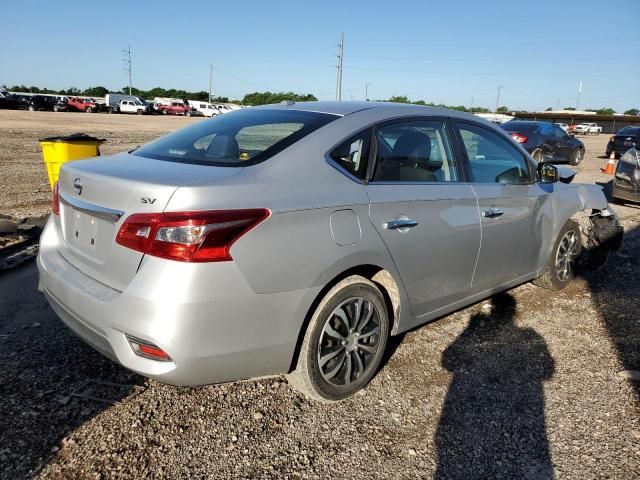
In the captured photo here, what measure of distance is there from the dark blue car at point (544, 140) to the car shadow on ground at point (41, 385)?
13932 millimetres

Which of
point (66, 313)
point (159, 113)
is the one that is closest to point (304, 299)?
point (66, 313)

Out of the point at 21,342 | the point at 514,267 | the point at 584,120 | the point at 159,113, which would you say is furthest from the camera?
the point at 584,120

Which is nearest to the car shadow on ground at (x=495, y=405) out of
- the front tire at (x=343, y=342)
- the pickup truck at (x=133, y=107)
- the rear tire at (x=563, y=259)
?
the front tire at (x=343, y=342)

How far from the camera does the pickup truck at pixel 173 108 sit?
5522cm

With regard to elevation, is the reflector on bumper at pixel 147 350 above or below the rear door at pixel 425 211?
below

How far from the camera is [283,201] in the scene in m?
2.45

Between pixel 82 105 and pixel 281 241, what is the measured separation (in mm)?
53004

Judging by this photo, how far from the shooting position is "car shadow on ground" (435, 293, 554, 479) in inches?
99.7

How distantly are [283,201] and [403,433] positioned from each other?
4.60 feet

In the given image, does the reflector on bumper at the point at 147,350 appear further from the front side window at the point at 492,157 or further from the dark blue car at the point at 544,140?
the dark blue car at the point at 544,140

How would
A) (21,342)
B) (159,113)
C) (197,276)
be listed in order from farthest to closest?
(159,113)
(21,342)
(197,276)

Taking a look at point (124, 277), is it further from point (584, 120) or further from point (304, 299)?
point (584, 120)

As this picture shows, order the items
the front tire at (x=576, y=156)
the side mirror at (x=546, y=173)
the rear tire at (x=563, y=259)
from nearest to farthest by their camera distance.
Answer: the side mirror at (x=546, y=173), the rear tire at (x=563, y=259), the front tire at (x=576, y=156)

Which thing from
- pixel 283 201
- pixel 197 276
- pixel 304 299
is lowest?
pixel 304 299
